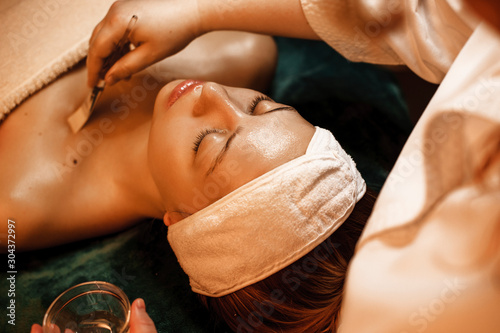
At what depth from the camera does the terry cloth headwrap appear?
35.5 inches

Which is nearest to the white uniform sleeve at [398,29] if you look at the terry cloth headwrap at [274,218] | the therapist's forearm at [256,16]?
the therapist's forearm at [256,16]

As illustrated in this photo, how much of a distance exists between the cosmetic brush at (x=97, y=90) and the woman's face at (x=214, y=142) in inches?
9.4

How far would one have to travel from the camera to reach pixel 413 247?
67 centimetres

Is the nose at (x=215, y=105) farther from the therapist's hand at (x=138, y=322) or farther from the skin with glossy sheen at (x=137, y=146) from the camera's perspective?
the therapist's hand at (x=138, y=322)

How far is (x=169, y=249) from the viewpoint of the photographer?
1.29 metres

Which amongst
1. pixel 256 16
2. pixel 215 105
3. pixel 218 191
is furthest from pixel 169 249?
pixel 256 16

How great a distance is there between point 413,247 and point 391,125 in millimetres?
870

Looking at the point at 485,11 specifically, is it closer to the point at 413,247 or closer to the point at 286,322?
the point at 413,247

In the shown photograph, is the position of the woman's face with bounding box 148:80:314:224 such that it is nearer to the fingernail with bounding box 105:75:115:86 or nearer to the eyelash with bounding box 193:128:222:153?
the eyelash with bounding box 193:128:222:153

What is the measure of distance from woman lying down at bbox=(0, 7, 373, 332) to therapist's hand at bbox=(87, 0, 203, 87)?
0.12 metres

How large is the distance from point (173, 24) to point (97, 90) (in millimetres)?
310

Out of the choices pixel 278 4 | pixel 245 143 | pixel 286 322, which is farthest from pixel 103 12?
pixel 286 322

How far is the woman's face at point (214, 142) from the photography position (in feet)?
3.09

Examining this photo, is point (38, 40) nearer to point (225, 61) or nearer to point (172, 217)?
point (225, 61)
